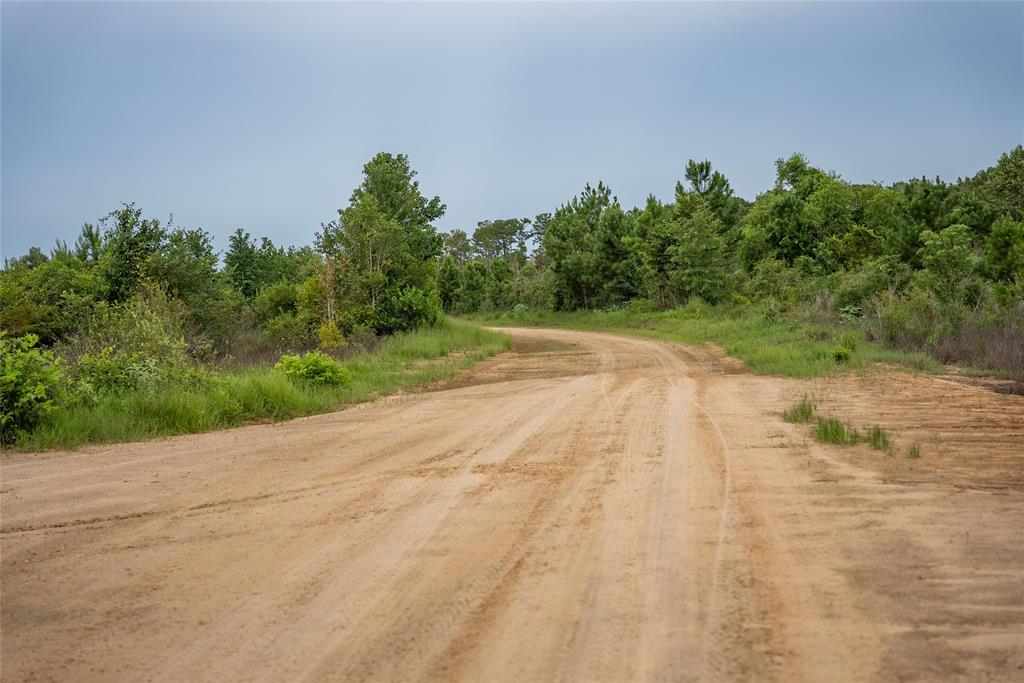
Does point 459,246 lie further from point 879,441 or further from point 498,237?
point 879,441

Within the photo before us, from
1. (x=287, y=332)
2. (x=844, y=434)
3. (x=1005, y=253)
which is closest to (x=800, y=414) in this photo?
(x=844, y=434)

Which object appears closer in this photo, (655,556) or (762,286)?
(655,556)

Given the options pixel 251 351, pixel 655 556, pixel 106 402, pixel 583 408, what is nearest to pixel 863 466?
pixel 655 556

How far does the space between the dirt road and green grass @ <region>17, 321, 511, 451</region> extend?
867mm

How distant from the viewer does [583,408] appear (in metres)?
11.5

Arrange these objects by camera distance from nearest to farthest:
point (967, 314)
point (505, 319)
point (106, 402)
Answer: point (106, 402)
point (967, 314)
point (505, 319)

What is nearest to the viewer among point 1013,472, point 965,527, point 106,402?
point 965,527

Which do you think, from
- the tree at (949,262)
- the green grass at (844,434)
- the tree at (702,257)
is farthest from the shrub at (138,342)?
the tree at (702,257)

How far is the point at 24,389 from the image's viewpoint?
9109 mm

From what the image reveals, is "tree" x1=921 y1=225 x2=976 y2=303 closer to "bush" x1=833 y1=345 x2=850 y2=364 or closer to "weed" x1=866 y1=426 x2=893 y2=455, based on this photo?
"bush" x1=833 y1=345 x2=850 y2=364

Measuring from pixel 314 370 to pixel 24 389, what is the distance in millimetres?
5466

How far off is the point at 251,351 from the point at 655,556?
64.5 ft

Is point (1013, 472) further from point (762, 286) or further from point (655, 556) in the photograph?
point (762, 286)

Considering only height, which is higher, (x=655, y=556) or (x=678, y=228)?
(x=678, y=228)
